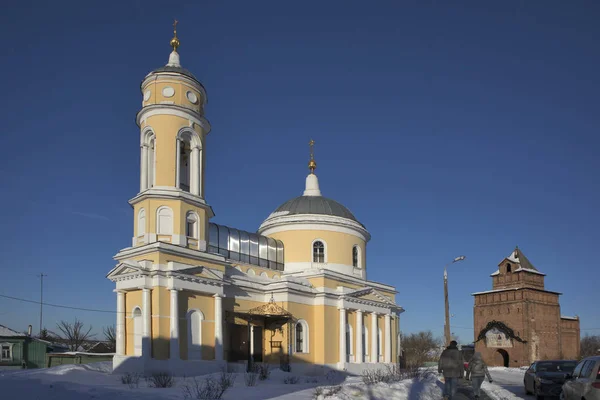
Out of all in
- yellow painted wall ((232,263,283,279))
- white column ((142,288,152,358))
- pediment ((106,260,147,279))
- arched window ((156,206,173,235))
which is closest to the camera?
white column ((142,288,152,358))

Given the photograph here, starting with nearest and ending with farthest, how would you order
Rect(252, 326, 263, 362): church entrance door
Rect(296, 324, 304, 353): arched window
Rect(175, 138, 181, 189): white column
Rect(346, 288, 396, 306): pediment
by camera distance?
Rect(175, 138, 181, 189): white column
Rect(252, 326, 263, 362): church entrance door
Rect(296, 324, 304, 353): arched window
Rect(346, 288, 396, 306): pediment

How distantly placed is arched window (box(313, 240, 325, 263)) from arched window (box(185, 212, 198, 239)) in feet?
34.8

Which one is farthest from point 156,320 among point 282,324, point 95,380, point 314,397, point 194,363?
point 314,397

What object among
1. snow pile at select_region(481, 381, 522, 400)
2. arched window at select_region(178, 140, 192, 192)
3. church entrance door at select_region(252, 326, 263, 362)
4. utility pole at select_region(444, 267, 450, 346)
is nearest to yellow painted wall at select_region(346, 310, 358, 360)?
church entrance door at select_region(252, 326, 263, 362)

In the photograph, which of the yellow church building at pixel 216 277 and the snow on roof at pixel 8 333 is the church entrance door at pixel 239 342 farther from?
the snow on roof at pixel 8 333

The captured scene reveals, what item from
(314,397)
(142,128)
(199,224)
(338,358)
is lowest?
(338,358)

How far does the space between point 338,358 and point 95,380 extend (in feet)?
54.9

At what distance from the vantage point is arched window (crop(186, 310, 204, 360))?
27.1 metres

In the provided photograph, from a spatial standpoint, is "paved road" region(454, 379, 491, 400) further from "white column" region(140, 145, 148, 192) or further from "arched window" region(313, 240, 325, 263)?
"arched window" region(313, 240, 325, 263)

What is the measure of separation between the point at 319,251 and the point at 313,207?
2.87 metres

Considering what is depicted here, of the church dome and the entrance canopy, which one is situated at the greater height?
the church dome

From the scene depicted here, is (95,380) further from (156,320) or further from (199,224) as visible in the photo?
(199,224)

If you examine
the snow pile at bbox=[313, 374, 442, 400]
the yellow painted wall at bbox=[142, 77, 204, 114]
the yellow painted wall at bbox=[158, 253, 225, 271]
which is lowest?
the snow pile at bbox=[313, 374, 442, 400]

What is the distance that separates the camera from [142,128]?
1156 inches
